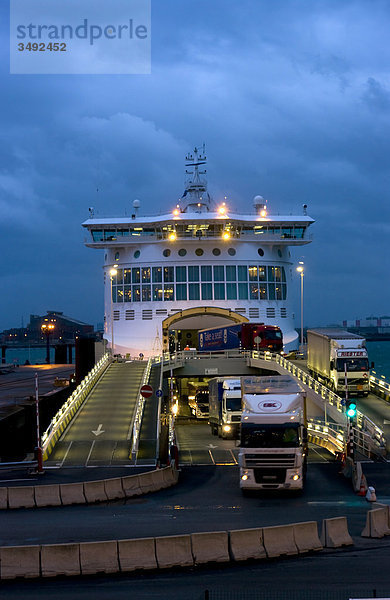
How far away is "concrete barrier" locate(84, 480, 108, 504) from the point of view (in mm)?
22797

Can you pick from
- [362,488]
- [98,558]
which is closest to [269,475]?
[362,488]

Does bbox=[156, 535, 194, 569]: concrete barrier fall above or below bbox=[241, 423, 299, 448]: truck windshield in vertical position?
below

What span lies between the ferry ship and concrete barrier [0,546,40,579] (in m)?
48.4

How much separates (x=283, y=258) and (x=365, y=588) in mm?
56615

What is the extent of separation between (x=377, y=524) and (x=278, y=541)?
9.54ft

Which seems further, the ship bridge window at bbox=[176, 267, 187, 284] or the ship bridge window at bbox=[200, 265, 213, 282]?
the ship bridge window at bbox=[176, 267, 187, 284]

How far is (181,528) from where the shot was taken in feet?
61.2

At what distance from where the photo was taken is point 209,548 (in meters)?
15.7

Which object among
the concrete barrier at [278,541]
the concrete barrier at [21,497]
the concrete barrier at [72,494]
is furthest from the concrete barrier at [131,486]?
the concrete barrier at [278,541]

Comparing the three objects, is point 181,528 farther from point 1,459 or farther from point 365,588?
point 1,459

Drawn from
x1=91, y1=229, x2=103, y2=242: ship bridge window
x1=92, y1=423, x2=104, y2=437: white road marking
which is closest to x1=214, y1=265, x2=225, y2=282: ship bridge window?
x1=91, y1=229, x2=103, y2=242: ship bridge window

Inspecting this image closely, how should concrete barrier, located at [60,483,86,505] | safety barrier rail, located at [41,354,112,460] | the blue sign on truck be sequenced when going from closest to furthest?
concrete barrier, located at [60,483,86,505] → safety barrier rail, located at [41,354,112,460] → the blue sign on truck

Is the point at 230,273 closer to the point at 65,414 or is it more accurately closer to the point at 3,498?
the point at 65,414

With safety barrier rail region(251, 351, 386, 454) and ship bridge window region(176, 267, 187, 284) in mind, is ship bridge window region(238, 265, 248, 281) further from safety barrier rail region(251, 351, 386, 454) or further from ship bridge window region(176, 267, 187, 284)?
safety barrier rail region(251, 351, 386, 454)
